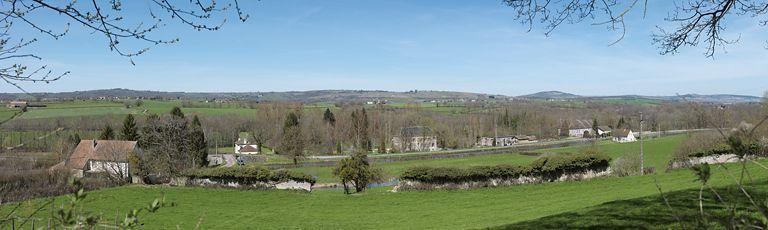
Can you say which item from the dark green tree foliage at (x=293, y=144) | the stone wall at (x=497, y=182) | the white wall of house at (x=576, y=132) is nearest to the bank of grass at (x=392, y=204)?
the stone wall at (x=497, y=182)

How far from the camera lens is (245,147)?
7338cm

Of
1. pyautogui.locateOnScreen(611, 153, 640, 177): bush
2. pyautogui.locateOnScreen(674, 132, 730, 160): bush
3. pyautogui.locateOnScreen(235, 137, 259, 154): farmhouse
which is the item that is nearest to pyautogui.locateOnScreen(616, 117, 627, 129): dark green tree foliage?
pyautogui.locateOnScreen(235, 137, 259, 154): farmhouse

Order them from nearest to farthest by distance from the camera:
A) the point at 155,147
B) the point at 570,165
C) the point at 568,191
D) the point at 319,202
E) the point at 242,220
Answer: the point at 242,220 → the point at 568,191 → the point at 319,202 → the point at 570,165 → the point at 155,147

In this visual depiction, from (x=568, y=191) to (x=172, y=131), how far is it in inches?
925

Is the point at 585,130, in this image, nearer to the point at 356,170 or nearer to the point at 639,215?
the point at 356,170

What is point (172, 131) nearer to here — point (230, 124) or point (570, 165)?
point (570, 165)

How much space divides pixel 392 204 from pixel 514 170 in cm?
696

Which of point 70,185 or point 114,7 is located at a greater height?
point 114,7

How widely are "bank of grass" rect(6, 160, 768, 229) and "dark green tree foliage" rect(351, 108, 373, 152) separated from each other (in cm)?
4883

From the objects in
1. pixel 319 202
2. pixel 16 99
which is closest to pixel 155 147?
pixel 319 202

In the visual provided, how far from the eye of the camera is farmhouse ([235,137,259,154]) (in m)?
73.0

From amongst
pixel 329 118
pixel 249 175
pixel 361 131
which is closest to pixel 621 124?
→ pixel 361 131

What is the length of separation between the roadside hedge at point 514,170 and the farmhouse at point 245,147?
51602 millimetres

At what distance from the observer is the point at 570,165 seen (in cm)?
2470
